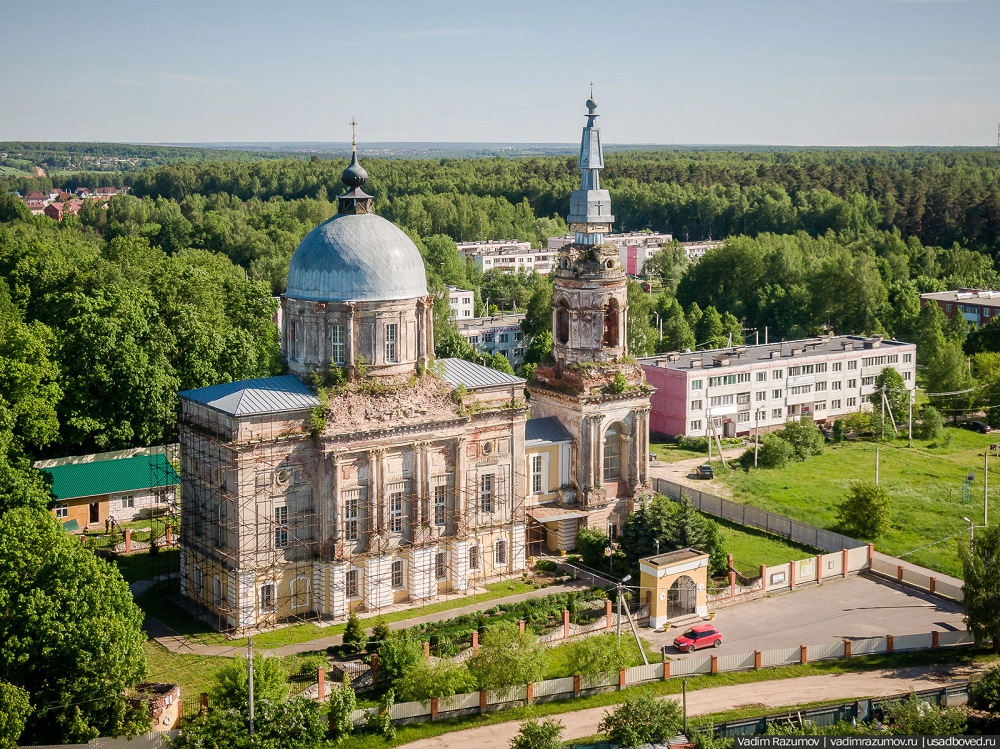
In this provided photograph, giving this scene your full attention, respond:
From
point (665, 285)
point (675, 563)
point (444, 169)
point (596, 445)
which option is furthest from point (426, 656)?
point (444, 169)

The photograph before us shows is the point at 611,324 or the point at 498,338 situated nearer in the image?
the point at 611,324

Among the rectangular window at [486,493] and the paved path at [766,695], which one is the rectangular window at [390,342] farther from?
the paved path at [766,695]

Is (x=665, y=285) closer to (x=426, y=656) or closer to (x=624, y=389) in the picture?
(x=624, y=389)


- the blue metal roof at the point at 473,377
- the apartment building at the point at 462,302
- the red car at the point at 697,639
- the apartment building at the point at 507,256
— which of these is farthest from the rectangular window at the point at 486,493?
the apartment building at the point at 507,256

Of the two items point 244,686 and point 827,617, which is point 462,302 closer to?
point 827,617

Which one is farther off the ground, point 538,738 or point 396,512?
point 396,512

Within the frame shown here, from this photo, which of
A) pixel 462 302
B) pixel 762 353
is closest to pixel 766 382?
pixel 762 353
